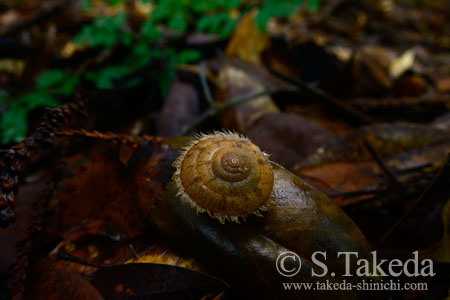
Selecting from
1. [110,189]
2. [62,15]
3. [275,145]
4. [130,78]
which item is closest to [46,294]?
[110,189]

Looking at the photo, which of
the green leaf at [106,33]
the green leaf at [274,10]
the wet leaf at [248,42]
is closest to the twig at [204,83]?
the wet leaf at [248,42]

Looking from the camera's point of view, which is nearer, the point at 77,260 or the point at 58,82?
the point at 77,260

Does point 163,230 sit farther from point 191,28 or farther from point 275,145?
point 191,28

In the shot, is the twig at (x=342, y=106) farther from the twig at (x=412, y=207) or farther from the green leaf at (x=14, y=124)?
the green leaf at (x=14, y=124)

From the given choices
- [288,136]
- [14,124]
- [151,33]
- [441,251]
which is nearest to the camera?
[441,251]

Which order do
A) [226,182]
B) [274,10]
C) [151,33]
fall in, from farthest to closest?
[151,33], [274,10], [226,182]

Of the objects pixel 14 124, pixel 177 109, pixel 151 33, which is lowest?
pixel 177 109

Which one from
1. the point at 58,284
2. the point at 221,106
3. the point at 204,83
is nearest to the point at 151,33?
the point at 204,83

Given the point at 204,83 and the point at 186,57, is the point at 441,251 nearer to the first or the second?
the point at 204,83
